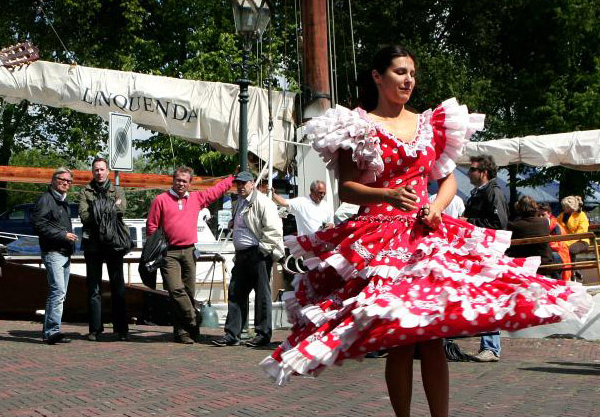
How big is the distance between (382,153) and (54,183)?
698cm

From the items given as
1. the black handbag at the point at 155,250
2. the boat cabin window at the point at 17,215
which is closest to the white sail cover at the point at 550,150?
the black handbag at the point at 155,250

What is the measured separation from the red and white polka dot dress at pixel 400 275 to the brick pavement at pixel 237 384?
6.32 ft

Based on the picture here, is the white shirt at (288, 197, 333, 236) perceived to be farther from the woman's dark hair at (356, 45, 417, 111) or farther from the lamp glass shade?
the woman's dark hair at (356, 45, 417, 111)

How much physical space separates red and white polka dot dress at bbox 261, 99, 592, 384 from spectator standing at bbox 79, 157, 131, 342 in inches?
256

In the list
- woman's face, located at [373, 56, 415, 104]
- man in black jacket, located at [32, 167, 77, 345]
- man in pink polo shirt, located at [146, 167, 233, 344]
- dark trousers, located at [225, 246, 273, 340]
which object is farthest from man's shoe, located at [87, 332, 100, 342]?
woman's face, located at [373, 56, 415, 104]

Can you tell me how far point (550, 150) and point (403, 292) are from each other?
13389mm

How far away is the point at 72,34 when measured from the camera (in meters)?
34.8

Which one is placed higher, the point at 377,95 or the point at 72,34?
the point at 72,34

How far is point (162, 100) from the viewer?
13422 millimetres

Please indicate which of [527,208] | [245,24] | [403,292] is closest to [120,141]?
[245,24]

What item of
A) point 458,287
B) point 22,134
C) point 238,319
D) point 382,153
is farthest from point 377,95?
point 22,134

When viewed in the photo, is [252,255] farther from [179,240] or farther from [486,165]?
[486,165]

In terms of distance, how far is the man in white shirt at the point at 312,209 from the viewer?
41.3 ft

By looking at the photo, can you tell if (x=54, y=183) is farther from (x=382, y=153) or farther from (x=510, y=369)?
(x=382, y=153)
